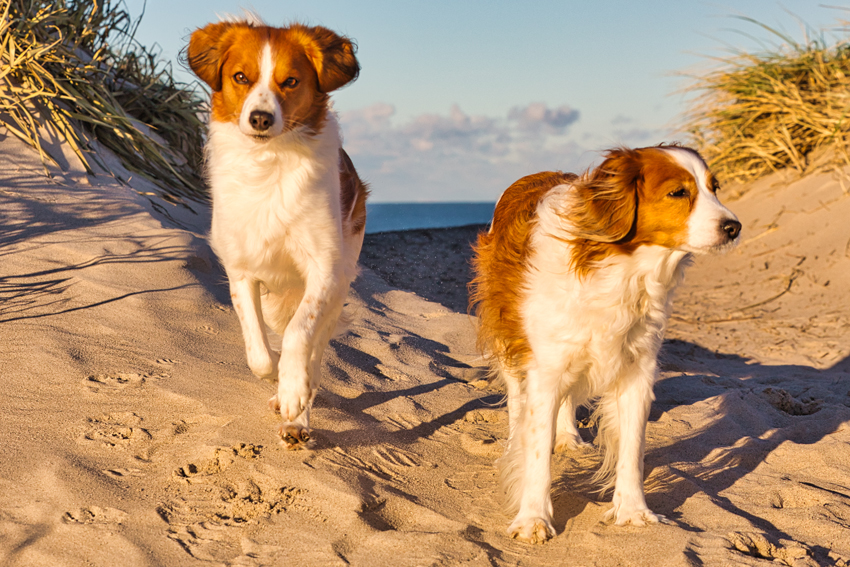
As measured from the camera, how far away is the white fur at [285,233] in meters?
3.34

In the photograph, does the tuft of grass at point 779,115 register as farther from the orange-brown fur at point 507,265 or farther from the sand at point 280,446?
the orange-brown fur at point 507,265

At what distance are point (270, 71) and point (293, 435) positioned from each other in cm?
170

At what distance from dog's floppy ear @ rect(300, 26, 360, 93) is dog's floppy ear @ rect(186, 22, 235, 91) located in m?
0.40

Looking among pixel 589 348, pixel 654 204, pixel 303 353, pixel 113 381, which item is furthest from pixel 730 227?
pixel 113 381

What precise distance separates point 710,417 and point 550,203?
2.04 metres

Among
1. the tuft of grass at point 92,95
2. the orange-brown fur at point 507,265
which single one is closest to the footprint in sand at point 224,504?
the orange-brown fur at point 507,265

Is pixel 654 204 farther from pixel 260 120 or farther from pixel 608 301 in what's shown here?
pixel 260 120

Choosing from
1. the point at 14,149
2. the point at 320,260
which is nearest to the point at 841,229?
the point at 320,260

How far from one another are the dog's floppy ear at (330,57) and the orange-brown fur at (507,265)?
1.10 m

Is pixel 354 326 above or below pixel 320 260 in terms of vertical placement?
below

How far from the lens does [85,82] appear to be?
677cm

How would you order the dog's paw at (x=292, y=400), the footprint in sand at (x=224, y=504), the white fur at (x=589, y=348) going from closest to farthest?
1. the footprint in sand at (x=224, y=504)
2. the white fur at (x=589, y=348)
3. the dog's paw at (x=292, y=400)

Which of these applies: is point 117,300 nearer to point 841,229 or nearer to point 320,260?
point 320,260

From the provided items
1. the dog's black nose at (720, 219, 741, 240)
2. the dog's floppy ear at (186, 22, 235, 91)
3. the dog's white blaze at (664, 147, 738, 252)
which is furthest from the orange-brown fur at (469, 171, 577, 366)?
the dog's floppy ear at (186, 22, 235, 91)
